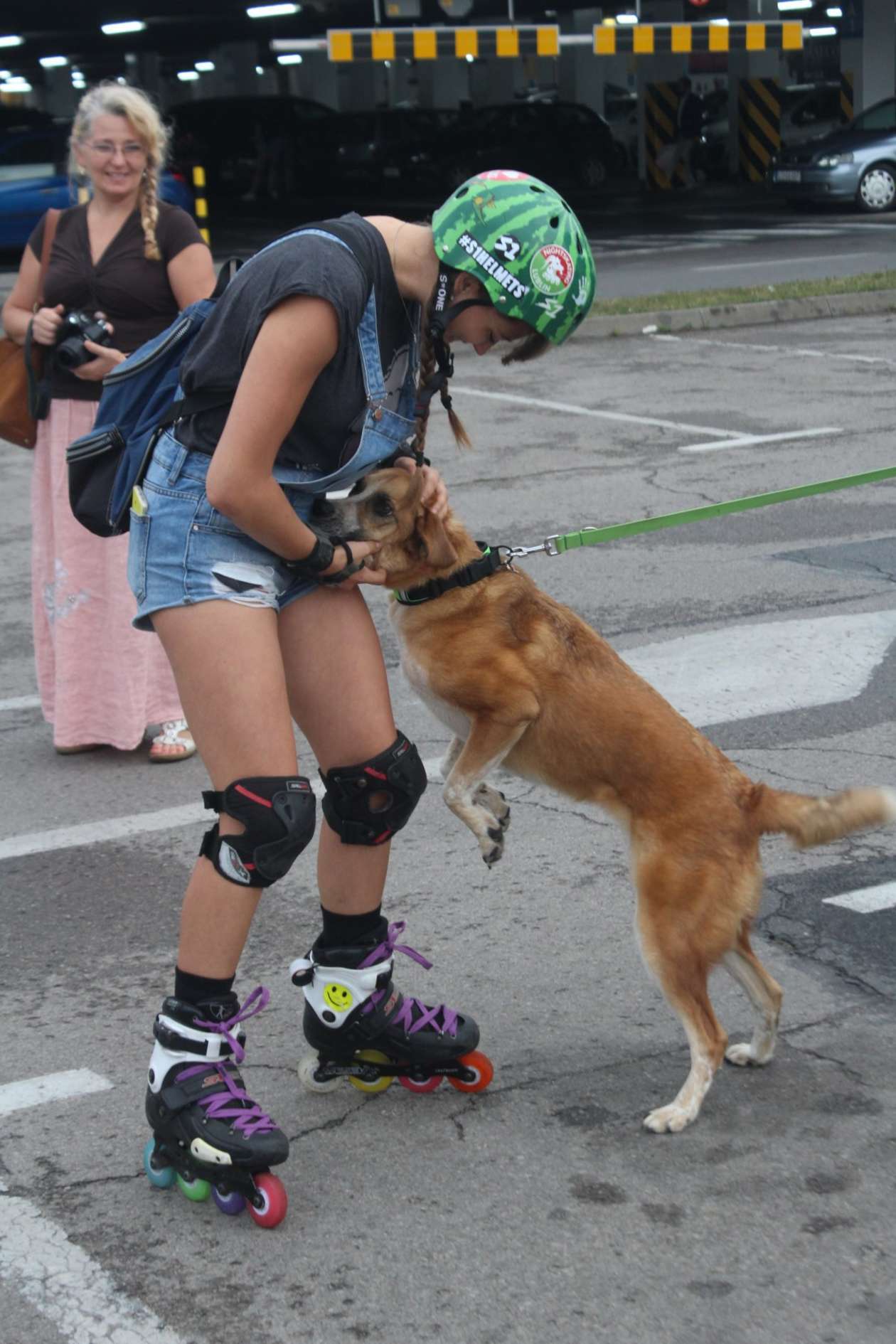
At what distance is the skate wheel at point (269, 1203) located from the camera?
2.90 meters

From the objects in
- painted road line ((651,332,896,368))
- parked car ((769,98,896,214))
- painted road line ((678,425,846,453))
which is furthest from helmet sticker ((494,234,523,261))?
parked car ((769,98,896,214))

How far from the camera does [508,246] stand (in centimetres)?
286

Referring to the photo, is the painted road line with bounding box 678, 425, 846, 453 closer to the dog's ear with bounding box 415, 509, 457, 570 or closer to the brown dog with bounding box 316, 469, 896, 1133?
the brown dog with bounding box 316, 469, 896, 1133

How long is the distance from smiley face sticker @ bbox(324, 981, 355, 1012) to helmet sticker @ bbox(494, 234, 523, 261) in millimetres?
1458

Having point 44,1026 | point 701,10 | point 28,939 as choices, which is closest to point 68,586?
point 28,939

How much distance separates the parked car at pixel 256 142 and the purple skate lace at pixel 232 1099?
35.2 metres

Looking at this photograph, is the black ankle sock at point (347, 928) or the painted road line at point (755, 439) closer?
the black ankle sock at point (347, 928)

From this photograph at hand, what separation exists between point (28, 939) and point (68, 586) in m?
1.56

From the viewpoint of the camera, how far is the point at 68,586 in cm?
543

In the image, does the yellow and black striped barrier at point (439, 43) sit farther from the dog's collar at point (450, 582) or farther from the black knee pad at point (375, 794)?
the black knee pad at point (375, 794)

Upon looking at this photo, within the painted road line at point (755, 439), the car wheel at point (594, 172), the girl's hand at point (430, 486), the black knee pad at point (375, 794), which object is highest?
the girl's hand at point (430, 486)

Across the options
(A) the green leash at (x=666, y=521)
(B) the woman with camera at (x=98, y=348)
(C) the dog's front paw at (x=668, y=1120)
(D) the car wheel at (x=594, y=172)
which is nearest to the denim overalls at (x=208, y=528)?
(A) the green leash at (x=666, y=521)

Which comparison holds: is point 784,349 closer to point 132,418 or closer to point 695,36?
point 132,418

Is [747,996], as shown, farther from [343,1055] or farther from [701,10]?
[701,10]
